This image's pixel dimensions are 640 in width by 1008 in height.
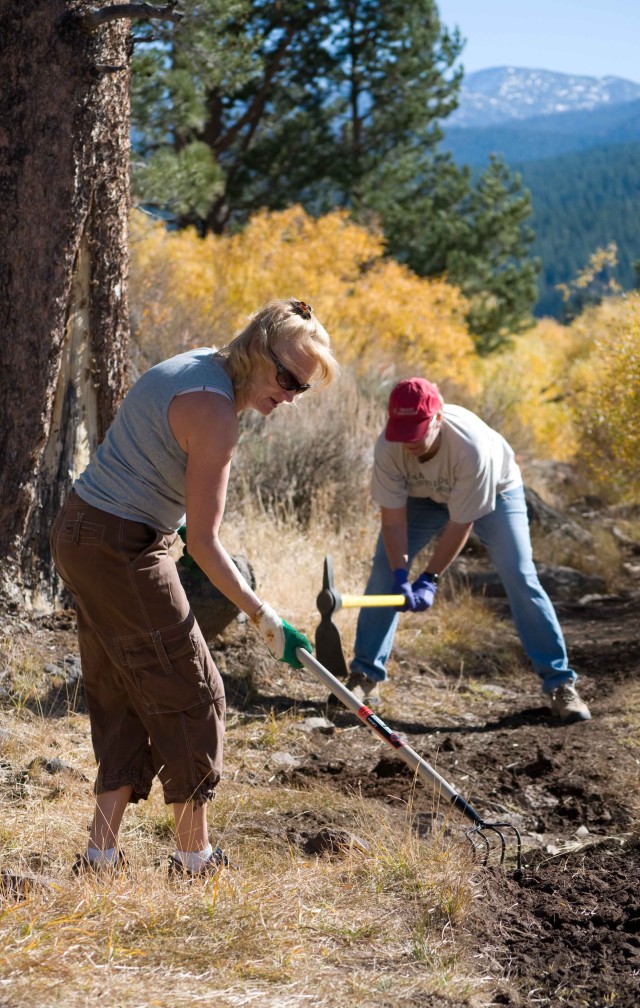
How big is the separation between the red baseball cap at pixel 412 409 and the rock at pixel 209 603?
133cm

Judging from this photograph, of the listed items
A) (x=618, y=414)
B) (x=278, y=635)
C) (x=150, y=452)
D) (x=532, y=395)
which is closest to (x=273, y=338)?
(x=150, y=452)

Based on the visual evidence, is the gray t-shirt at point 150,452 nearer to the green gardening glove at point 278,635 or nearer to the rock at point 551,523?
the green gardening glove at point 278,635

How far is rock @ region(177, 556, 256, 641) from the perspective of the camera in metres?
5.30

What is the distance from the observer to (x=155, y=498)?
2828mm

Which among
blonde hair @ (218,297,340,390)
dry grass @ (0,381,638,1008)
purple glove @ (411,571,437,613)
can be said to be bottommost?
dry grass @ (0,381,638,1008)

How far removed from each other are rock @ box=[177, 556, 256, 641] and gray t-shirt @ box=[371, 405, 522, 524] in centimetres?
98

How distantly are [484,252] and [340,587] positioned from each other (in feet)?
49.6

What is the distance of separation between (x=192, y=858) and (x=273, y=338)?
1.50 m

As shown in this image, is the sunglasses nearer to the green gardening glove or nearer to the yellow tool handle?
the green gardening glove

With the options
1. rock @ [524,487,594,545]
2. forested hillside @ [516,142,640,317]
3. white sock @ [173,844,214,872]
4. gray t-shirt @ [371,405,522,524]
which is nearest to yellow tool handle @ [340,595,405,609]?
gray t-shirt @ [371,405,522,524]

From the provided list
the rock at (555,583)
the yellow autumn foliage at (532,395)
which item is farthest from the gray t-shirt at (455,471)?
the yellow autumn foliage at (532,395)

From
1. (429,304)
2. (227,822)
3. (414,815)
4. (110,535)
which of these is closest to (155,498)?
(110,535)

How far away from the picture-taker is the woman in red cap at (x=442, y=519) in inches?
179

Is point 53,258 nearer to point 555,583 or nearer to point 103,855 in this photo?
point 103,855
